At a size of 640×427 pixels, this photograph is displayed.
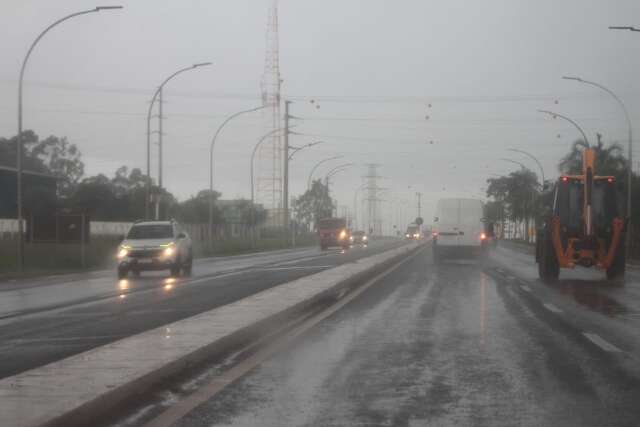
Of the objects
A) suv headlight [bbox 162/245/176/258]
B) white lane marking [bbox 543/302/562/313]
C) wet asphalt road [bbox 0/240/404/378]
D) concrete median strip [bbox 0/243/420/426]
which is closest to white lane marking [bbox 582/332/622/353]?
white lane marking [bbox 543/302/562/313]

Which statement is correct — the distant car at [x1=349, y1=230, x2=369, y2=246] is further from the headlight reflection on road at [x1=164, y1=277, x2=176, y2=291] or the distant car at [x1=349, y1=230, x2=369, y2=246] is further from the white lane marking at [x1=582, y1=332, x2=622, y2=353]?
the white lane marking at [x1=582, y1=332, x2=622, y2=353]

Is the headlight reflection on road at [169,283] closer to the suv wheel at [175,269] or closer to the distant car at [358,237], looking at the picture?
the suv wheel at [175,269]

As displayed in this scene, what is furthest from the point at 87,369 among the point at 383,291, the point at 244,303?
the point at 383,291

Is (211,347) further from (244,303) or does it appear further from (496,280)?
(496,280)

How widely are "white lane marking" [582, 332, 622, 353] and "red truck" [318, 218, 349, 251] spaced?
63657mm

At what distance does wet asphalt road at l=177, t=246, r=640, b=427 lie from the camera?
26.4 feet

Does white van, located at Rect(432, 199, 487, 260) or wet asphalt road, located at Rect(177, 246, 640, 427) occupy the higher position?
white van, located at Rect(432, 199, 487, 260)

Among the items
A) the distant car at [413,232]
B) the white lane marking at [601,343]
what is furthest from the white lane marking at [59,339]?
the distant car at [413,232]

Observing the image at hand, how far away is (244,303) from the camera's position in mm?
18016

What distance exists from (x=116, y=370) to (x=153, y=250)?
22.8m

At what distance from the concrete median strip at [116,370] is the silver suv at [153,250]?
15958mm

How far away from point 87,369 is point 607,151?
61.6 m

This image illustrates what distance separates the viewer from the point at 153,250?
3209 centimetres

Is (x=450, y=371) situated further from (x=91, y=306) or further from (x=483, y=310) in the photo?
(x=91, y=306)
